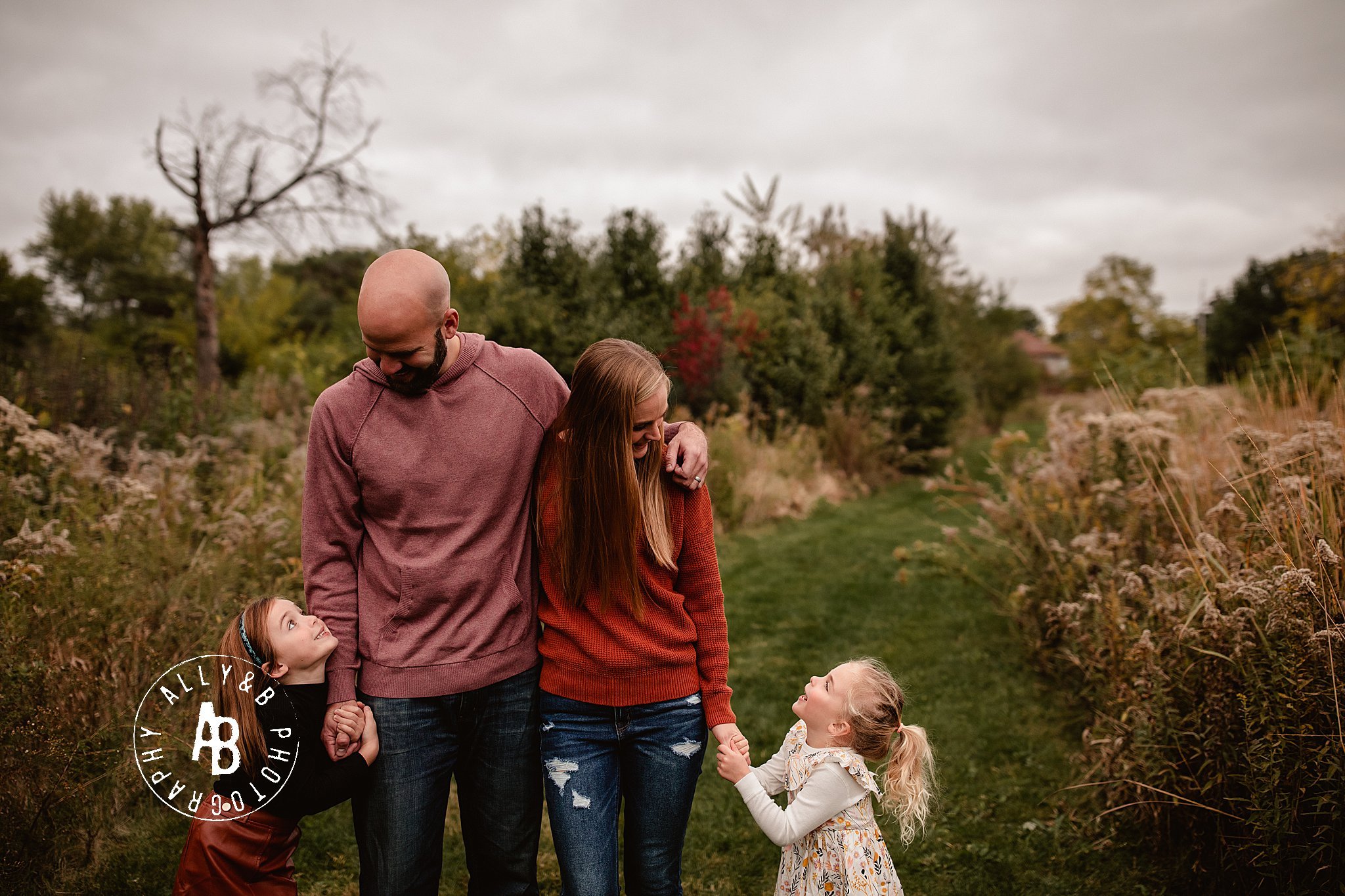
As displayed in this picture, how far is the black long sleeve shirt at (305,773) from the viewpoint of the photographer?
71.6 inches

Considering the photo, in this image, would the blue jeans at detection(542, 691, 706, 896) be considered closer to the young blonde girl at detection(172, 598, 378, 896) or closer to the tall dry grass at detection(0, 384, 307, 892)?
the young blonde girl at detection(172, 598, 378, 896)

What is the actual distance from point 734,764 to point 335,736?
999 millimetres

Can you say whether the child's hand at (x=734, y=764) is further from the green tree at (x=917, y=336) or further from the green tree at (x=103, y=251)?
the green tree at (x=103, y=251)

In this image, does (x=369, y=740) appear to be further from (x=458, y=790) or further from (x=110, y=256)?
(x=110, y=256)

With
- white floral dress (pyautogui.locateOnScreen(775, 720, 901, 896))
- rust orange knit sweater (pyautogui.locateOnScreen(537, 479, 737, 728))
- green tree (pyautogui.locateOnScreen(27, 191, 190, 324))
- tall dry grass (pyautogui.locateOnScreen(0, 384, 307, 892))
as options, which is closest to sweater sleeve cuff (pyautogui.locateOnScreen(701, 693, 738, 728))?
rust orange knit sweater (pyautogui.locateOnScreen(537, 479, 737, 728))

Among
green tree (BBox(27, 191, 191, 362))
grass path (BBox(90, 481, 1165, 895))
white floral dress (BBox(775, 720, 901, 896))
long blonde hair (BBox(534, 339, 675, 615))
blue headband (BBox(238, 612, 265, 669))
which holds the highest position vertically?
green tree (BBox(27, 191, 191, 362))

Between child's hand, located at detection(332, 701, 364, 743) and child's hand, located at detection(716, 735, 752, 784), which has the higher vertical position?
child's hand, located at detection(332, 701, 364, 743)

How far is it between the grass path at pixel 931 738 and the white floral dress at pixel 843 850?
124cm

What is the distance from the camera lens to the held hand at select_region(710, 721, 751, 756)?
6.77 ft

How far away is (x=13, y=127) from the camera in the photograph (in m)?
8.30

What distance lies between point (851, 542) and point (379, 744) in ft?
→ 26.2

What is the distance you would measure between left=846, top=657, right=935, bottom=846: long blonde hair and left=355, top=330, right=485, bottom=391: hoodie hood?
52.4 inches

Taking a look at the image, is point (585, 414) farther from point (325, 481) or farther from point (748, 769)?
point (748, 769)

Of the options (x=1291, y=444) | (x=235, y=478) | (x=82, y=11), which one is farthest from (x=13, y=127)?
(x=1291, y=444)
